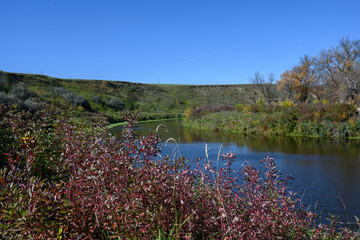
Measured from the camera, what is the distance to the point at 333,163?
957 centimetres

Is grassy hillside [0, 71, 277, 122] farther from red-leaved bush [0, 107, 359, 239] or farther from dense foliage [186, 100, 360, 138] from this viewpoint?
red-leaved bush [0, 107, 359, 239]

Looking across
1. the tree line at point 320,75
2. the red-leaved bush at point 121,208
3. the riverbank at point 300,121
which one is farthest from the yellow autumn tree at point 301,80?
the red-leaved bush at point 121,208

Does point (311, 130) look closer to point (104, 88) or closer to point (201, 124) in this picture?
point (201, 124)

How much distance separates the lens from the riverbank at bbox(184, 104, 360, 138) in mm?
16312

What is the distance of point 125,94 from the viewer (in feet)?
202

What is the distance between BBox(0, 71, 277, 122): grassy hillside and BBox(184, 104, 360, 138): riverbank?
1424 cm

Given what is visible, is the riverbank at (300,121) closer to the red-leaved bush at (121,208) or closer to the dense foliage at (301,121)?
the dense foliage at (301,121)

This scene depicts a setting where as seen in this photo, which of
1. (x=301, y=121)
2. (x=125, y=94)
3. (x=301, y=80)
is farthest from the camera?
(x=125, y=94)

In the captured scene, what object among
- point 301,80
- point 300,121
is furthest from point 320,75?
point 300,121

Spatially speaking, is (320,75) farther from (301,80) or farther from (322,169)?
(322,169)

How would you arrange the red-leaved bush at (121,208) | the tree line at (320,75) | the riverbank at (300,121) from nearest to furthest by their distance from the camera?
the red-leaved bush at (121,208)
the riverbank at (300,121)
the tree line at (320,75)

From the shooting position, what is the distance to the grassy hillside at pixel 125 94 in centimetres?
3856

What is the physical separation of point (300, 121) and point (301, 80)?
2094 centimetres

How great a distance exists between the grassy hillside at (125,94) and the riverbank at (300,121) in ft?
46.7
